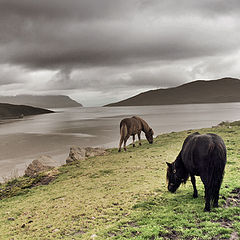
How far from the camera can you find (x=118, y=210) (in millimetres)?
8258

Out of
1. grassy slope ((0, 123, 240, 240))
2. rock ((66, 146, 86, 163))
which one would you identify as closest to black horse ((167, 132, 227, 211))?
grassy slope ((0, 123, 240, 240))

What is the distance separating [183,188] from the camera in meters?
9.99

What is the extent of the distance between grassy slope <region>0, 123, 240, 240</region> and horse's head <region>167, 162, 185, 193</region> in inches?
13.5

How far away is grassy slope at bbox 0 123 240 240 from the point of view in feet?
21.3

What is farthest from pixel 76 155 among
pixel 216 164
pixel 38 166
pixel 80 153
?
pixel 216 164

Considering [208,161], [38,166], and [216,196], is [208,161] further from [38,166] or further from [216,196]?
[38,166]

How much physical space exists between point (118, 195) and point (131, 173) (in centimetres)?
370

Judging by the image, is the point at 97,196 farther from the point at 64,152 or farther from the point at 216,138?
the point at 64,152

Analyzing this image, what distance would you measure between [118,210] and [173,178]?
2.65 m

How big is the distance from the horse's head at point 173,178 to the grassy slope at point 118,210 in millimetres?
343

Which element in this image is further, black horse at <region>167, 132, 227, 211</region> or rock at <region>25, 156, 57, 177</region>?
→ rock at <region>25, 156, 57, 177</region>

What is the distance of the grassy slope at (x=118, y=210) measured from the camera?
256 inches

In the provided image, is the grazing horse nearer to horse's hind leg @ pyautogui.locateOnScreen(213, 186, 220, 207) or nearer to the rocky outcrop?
the rocky outcrop

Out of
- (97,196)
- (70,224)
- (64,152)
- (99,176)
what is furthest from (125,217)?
(64,152)
